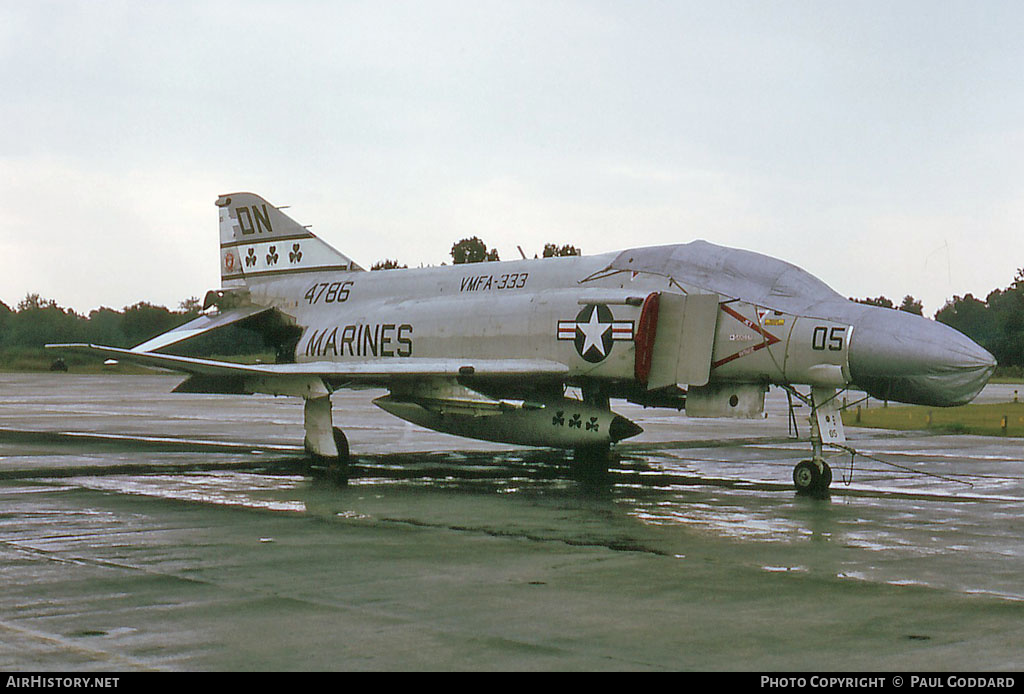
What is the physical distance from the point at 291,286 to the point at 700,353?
821 centimetres

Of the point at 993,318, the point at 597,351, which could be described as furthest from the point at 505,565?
the point at 993,318

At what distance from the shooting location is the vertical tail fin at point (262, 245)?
18609 mm

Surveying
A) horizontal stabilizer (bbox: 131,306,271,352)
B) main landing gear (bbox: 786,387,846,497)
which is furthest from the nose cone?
horizontal stabilizer (bbox: 131,306,271,352)

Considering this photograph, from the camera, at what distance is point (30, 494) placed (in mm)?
11727

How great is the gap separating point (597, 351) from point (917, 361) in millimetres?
3802

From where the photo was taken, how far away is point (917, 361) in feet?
37.1

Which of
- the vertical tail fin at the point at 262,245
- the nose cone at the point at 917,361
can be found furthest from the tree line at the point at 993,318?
the vertical tail fin at the point at 262,245

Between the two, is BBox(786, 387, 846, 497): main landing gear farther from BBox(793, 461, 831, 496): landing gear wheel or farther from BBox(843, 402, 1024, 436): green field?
BBox(843, 402, 1024, 436): green field

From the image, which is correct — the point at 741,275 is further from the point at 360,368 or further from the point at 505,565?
the point at 505,565

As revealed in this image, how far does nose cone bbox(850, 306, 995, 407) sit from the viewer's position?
11297 mm

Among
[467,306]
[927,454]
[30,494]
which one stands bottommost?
[30,494]
